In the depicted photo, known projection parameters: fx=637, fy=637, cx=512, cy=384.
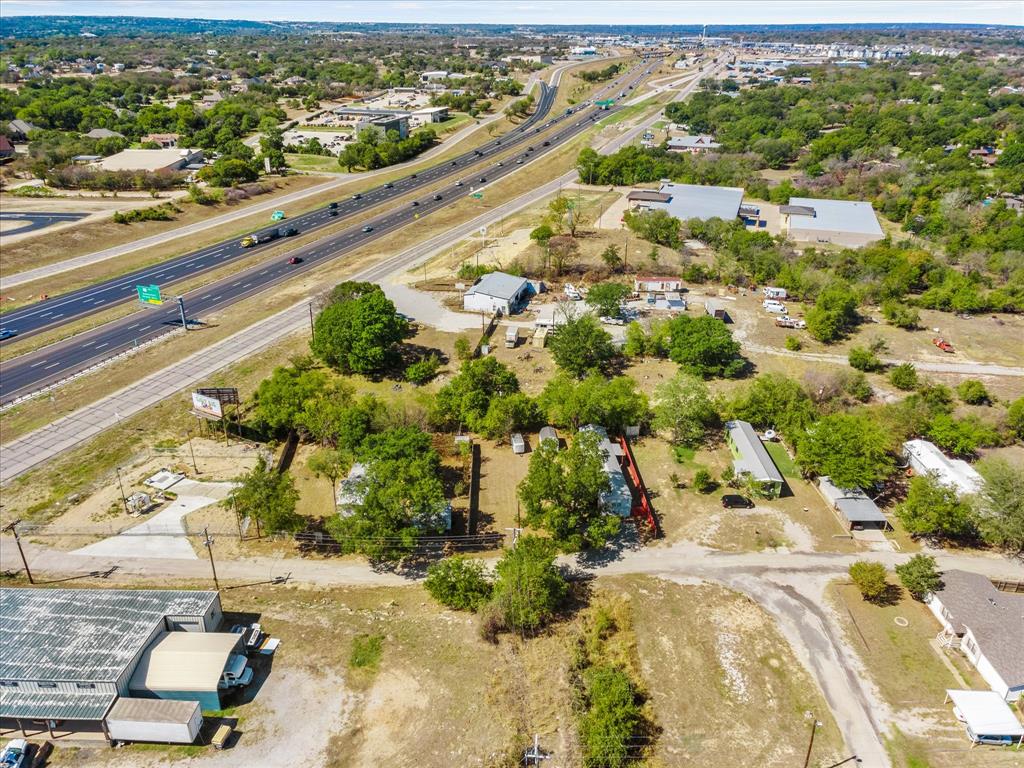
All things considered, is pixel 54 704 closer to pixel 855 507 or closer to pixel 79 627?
pixel 79 627

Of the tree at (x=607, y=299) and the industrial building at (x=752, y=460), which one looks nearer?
the industrial building at (x=752, y=460)

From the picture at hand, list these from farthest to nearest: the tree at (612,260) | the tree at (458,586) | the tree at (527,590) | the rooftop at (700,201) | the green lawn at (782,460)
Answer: the rooftop at (700,201) → the tree at (612,260) → the green lawn at (782,460) → the tree at (458,586) → the tree at (527,590)

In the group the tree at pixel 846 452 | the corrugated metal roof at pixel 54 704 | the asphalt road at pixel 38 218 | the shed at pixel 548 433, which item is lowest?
the shed at pixel 548 433

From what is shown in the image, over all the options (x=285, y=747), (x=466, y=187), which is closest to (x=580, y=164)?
(x=466, y=187)

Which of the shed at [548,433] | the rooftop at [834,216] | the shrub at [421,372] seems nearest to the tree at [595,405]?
the shed at [548,433]

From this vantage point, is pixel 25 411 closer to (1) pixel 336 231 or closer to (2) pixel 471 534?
(2) pixel 471 534

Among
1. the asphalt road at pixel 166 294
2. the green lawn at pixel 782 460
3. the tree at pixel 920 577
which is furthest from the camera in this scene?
the asphalt road at pixel 166 294

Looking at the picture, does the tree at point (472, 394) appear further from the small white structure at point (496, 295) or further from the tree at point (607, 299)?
the tree at point (607, 299)
